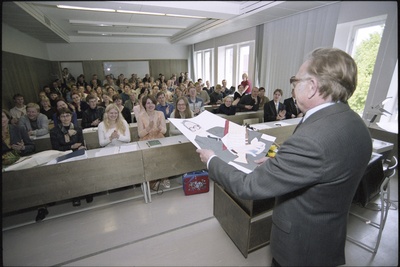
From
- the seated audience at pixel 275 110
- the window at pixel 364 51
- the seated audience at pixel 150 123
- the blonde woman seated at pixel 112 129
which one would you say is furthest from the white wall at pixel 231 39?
the blonde woman seated at pixel 112 129

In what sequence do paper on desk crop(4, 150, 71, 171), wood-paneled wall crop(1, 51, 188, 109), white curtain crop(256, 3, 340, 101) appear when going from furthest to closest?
white curtain crop(256, 3, 340, 101), wood-paneled wall crop(1, 51, 188, 109), paper on desk crop(4, 150, 71, 171)

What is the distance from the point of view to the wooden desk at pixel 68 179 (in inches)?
80.2

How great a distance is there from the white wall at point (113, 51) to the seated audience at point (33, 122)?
7858 mm

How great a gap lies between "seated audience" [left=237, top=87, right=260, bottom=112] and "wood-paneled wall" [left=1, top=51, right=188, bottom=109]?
4.45m

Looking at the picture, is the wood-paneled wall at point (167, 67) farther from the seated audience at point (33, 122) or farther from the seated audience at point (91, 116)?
the seated audience at point (33, 122)

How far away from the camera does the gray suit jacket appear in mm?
762

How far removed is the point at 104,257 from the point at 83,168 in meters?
0.98

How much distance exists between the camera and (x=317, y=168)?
76 centimetres

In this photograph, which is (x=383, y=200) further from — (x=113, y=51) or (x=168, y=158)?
(x=113, y=51)

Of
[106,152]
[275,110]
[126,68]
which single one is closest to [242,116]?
[275,110]

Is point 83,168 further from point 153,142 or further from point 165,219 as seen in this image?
point 165,219

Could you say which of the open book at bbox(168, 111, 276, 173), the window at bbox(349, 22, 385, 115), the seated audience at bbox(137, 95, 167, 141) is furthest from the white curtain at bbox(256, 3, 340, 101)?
the open book at bbox(168, 111, 276, 173)

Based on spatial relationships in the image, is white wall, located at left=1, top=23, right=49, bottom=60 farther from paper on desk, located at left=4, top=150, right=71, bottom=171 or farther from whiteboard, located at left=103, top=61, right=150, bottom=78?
paper on desk, located at left=4, top=150, right=71, bottom=171

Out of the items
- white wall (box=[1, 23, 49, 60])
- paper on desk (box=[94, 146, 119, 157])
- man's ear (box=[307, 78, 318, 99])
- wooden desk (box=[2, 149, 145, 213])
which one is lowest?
wooden desk (box=[2, 149, 145, 213])
